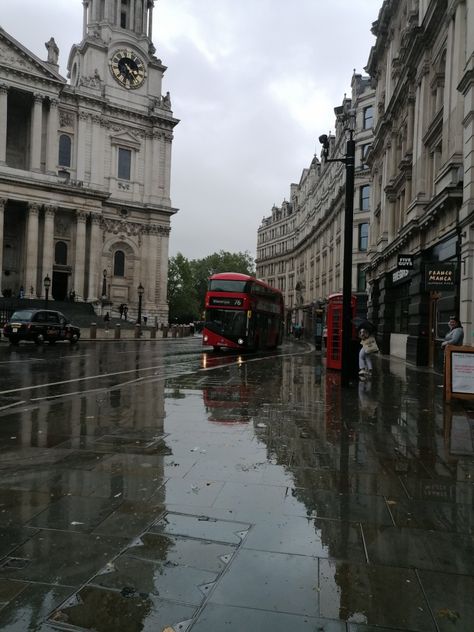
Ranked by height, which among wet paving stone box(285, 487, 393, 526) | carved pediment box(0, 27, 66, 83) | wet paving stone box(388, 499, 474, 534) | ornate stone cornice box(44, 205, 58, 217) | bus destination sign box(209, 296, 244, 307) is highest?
carved pediment box(0, 27, 66, 83)

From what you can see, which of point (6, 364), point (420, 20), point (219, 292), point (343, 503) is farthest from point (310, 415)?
point (420, 20)

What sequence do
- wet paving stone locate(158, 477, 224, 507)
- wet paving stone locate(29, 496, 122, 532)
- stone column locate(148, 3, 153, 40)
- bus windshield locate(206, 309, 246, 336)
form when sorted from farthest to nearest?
stone column locate(148, 3, 153, 40) → bus windshield locate(206, 309, 246, 336) → wet paving stone locate(158, 477, 224, 507) → wet paving stone locate(29, 496, 122, 532)

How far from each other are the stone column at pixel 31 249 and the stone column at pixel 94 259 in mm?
5761

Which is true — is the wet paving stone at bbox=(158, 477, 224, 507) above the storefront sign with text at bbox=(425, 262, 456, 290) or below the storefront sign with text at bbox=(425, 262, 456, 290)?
below

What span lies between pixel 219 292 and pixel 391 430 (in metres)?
17.9

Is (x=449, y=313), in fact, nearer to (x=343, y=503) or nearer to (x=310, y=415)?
(x=310, y=415)

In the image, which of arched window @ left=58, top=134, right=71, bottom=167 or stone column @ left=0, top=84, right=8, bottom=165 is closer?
stone column @ left=0, top=84, right=8, bottom=165

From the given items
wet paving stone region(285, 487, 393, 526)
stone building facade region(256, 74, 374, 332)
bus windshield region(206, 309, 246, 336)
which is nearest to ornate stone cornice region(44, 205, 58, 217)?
stone building facade region(256, 74, 374, 332)

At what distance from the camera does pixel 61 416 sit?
7.48 meters

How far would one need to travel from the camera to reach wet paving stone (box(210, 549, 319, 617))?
8.48ft

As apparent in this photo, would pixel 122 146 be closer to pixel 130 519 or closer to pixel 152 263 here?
pixel 152 263

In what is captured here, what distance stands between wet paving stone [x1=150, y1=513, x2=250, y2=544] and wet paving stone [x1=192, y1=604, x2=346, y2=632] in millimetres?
808

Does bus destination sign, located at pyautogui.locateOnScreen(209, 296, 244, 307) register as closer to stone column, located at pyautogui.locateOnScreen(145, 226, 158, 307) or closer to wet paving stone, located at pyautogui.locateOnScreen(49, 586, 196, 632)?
wet paving stone, located at pyautogui.locateOnScreen(49, 586, 196, 632)

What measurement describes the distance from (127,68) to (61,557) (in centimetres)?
6463
